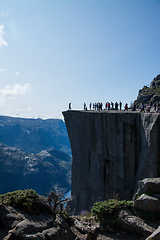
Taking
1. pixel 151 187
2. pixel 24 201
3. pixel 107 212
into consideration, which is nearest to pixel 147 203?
pixel 151 187

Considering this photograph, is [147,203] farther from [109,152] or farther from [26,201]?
[109,152]

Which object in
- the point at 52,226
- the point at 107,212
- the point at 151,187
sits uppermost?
the point at 151,187

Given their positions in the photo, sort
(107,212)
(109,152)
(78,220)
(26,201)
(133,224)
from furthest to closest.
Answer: (109,152) < (78,220) < (107,212) < (133,224) < (26,201)

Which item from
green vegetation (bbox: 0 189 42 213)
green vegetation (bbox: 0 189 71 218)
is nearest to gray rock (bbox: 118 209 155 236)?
green vegetation (bbox: 0 189 71 218)

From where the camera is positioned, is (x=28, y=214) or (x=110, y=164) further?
(x=110, y=164)

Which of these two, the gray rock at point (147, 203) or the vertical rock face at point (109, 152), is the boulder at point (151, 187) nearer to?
the gray rock at point (147, 203)

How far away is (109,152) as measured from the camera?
2738 cm

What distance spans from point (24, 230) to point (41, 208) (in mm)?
2488

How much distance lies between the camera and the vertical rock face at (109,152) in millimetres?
22844

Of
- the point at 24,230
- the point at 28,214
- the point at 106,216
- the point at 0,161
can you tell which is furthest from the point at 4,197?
the point at 0,161

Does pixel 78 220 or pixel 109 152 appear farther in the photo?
pixel 109 152

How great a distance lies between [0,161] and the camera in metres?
198

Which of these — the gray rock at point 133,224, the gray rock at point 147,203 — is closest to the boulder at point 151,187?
the gray rock at point 147,203

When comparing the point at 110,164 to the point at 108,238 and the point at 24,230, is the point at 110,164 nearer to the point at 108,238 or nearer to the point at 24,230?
the point at 108,238
